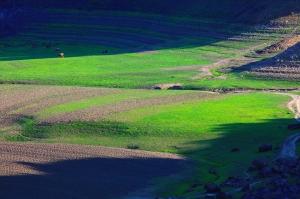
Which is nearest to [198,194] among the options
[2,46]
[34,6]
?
[2,46]

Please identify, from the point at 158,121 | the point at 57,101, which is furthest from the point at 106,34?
the point at 158,121

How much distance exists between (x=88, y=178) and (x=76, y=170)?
5.59 ft

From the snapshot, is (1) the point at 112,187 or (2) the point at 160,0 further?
(2) the point at 160,0

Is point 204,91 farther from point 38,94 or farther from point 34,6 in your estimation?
point 34,6

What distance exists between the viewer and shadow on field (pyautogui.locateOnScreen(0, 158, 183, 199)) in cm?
4512

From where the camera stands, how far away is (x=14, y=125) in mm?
61656

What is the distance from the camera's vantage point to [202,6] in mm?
121500

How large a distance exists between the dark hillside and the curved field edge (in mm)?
43058

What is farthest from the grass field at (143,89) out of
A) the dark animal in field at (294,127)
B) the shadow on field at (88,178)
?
the shadow on field at (88,178)

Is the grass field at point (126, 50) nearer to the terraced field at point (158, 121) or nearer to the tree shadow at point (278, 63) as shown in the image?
the tree shadow at point (278, 63)

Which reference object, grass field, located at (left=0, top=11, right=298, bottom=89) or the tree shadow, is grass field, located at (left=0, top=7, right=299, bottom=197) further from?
the tree shadow

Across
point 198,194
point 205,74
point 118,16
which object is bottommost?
point 198,194

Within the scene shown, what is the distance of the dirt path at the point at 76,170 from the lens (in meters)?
45.5

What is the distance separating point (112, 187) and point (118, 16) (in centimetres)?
7783
